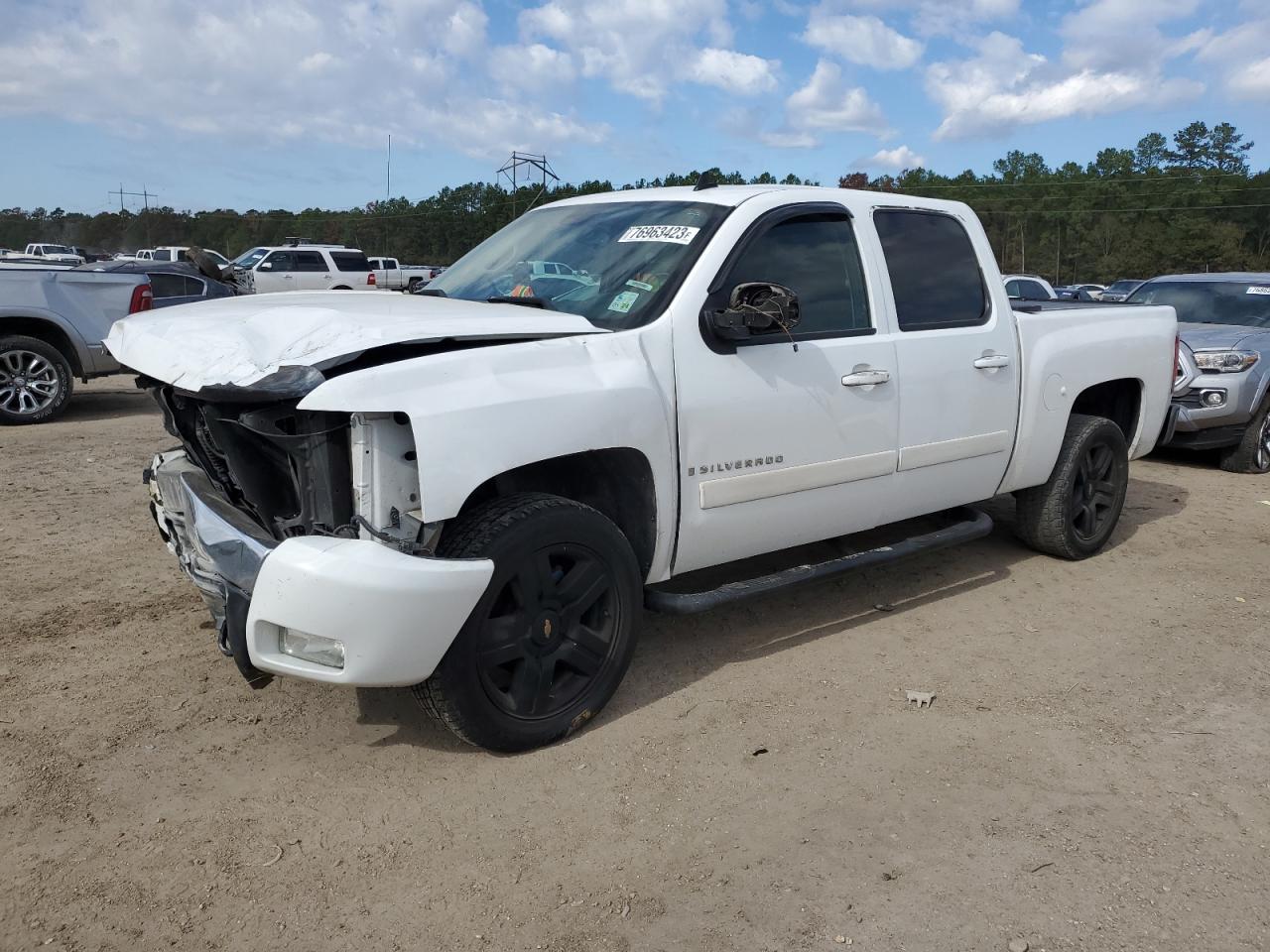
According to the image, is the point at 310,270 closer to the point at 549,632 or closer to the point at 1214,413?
the point at 1214,413

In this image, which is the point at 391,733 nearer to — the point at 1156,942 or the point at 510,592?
the point at 510,592

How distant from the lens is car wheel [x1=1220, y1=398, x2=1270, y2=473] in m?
8.74

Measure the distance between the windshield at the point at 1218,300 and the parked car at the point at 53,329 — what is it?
989cm

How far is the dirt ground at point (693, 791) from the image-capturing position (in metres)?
2.69

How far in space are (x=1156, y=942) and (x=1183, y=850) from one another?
506 mm

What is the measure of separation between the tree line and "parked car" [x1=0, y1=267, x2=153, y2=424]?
4405 cm

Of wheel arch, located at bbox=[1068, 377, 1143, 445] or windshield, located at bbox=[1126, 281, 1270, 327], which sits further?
windshield, located at bbox=[1126, 281, 1270, 327]

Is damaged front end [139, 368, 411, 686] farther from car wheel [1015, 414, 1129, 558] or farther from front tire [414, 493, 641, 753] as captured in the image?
car wheel [1015, 414, 1129, 558]

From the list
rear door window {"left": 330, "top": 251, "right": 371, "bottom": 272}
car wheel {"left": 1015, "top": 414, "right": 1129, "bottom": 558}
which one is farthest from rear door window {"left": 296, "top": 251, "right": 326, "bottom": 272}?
car wheel {"left": 1015, "top": 414, "right": 1129, "bottom": 558}

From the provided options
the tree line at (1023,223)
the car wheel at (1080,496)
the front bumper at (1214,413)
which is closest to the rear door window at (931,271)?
the car wheel at (1080,496)

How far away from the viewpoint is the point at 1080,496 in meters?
5.80

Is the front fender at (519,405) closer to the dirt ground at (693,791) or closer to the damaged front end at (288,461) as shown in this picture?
the damaged front end at (288,461)

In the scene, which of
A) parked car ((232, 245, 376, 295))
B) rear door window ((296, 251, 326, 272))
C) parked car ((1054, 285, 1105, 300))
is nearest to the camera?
parked car ((1054, 285, 1105, 300))

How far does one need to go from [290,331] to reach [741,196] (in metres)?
1.95
